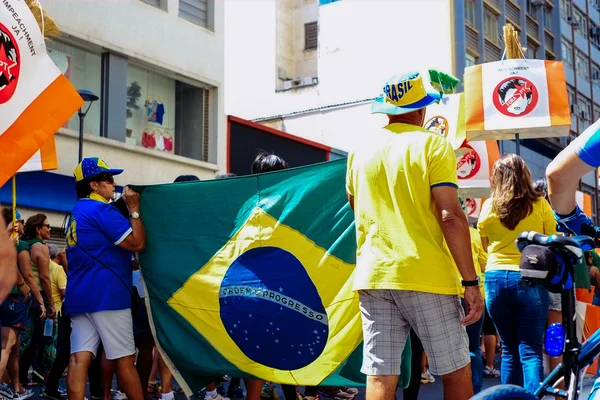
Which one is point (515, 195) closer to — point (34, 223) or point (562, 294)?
point (562, 294)

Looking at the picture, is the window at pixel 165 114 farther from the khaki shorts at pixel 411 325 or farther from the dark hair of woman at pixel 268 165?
the khaki shorts at pixel 411 325

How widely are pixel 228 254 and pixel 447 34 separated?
26.9m

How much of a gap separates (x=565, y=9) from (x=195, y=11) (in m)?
30.1

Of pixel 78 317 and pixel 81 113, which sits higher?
pixel 81 113

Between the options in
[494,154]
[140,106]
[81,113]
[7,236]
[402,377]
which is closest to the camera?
[7,236]

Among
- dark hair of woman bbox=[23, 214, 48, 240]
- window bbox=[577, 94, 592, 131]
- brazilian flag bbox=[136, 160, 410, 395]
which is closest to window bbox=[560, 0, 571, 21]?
window bbox=[577, 94, 592, 131]

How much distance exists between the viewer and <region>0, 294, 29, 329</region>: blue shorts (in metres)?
8.20

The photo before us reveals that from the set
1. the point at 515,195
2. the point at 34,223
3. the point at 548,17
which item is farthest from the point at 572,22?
the point at 515,195

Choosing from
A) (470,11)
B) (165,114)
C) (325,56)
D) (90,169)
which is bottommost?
(90,169)

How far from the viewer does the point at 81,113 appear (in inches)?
572

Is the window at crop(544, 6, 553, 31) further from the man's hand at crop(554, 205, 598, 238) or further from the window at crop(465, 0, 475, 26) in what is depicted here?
the man's hand at crop(554, 205, 598, 238)

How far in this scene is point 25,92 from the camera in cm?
627

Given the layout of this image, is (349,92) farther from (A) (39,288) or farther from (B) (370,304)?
(B) (370,304)

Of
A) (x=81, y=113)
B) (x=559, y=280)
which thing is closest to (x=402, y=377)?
(x=559, y=280)
